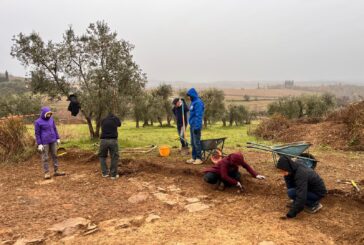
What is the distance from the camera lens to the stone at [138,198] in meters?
7.02

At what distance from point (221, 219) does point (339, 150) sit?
825 centimetres

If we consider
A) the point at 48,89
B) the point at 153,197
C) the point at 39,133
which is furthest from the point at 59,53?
the point at 153,197

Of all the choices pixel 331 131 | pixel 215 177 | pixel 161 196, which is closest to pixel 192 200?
pixel 161 196

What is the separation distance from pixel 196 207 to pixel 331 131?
10130 millimetres

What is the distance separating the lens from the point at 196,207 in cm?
657

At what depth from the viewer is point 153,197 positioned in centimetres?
723

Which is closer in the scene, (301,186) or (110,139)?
(301,186)

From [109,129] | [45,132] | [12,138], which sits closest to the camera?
[109,129]

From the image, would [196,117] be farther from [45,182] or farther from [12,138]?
[12,138]

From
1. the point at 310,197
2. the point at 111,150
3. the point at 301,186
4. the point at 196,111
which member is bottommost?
the point at 310,197

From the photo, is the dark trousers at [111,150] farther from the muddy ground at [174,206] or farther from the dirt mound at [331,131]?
the dirt mound at [331,131]

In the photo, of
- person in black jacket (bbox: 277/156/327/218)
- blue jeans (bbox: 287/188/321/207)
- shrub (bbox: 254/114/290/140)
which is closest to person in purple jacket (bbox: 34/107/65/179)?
person in black jacket (bbox: 277/156/327/218)

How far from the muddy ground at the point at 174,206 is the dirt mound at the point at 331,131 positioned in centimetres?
328

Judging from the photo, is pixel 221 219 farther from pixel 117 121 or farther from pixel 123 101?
pixel 123 101
